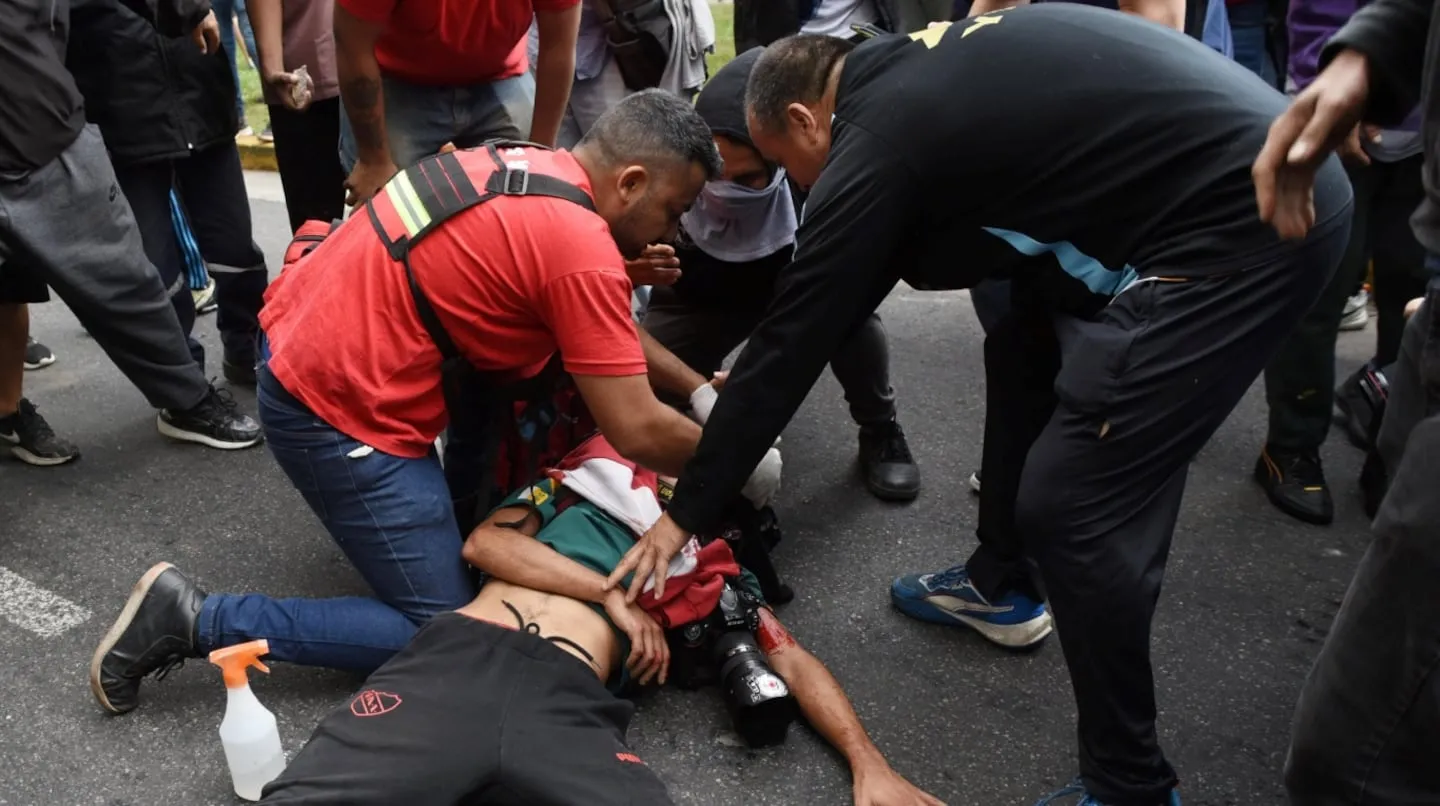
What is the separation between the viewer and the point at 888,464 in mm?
3184

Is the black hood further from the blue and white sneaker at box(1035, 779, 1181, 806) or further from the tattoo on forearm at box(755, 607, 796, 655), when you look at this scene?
the blue and white sneaker at box(1035, 779, 1181, 806)

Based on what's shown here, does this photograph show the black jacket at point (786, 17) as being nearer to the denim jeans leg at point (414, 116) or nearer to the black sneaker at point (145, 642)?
the denim jeans leg at point (414, 116)

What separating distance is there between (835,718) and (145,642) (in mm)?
1368

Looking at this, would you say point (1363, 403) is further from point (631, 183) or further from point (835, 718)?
point (631, 183)

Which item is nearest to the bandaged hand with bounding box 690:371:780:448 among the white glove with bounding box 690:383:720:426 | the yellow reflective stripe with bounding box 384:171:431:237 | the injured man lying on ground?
the white glove with bounding box 690:383:720:426

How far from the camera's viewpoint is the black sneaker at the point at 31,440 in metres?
3.31

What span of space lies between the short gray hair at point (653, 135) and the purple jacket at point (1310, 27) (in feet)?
5.45

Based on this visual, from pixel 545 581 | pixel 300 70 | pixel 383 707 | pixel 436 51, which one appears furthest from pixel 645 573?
pixel 300 70

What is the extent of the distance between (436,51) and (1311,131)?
2.28 m

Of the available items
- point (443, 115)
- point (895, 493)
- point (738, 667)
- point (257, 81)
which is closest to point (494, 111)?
point (443, 115)

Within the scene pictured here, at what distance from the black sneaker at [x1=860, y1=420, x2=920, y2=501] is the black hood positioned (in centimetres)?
94

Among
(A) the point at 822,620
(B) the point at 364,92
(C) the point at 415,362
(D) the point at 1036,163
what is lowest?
(A) the point at 822,620

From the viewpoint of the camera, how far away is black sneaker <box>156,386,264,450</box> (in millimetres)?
3389

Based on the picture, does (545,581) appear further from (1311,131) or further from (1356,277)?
(1356,277)
